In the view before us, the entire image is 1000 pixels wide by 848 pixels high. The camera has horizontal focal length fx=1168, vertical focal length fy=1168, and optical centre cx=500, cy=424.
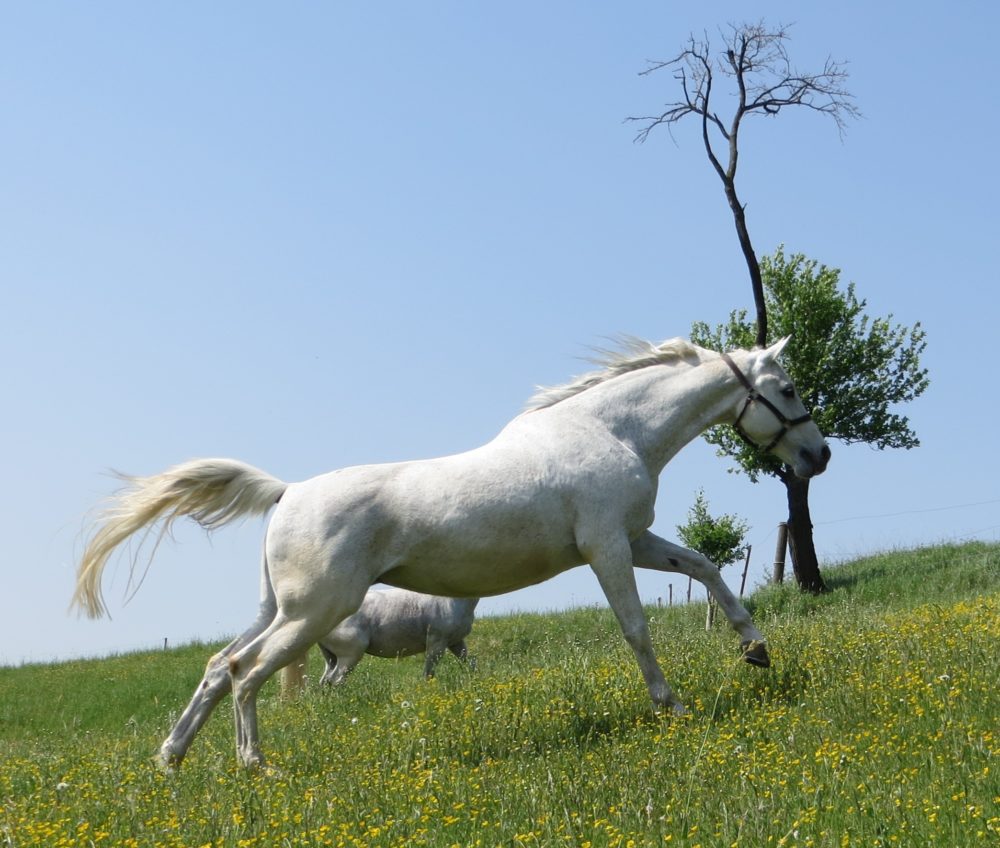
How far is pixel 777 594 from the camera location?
95.1 ft

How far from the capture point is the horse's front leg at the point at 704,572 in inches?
367

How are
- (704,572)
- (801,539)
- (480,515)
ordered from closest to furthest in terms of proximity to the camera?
(480,515) → (704,572) → (801,539)

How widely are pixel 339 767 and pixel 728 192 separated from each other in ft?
79.7

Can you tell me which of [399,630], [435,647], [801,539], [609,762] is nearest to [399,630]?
[399,630]

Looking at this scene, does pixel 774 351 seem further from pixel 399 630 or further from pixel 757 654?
pixel 399 630

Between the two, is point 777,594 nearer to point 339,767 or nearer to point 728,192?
point 728,192

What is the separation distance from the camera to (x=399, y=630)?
57.7 feet

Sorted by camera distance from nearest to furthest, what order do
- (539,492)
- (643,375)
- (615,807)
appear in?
(615,807) → (539,492) → (643,375)

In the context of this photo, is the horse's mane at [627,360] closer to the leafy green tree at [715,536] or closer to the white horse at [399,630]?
the white horse at [399,630]

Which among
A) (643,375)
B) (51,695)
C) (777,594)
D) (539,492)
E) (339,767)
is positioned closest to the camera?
(339,767)

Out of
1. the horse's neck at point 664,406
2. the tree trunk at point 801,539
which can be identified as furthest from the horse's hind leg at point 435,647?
the tree trunk at point 801,539

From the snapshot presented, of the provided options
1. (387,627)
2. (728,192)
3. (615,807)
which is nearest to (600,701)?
(615,807)

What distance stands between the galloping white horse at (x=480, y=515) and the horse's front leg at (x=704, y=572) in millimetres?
Answer: 13

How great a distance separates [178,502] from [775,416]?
513 cm
